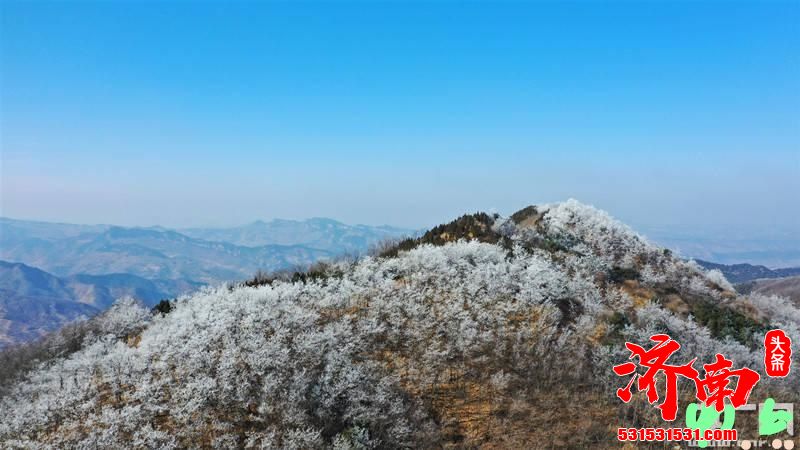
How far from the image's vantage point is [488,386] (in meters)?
16.3

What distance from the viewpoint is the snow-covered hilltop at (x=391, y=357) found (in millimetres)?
14797

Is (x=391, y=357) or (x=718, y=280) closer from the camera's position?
(x=391, y=357)

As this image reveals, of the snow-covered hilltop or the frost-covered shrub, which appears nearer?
the snow-covered hilltop

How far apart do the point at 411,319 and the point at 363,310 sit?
2239mm

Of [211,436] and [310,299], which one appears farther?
[310,299]

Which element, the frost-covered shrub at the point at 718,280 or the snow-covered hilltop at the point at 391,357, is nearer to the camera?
the snow-covered hilltop at the point at 391,357

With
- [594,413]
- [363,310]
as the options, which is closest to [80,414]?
[363,310]

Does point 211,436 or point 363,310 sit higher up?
point 363,310

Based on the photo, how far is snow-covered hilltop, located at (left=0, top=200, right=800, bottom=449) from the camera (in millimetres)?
14797

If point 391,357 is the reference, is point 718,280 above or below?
above

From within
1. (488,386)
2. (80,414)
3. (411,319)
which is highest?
(411,319)

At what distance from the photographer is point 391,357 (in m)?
17.6

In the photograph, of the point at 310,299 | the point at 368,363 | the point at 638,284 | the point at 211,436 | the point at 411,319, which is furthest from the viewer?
the point at 638,284

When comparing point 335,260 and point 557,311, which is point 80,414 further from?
point 557,311
